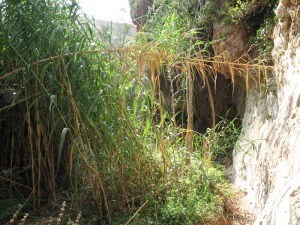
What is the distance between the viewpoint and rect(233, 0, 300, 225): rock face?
133cm

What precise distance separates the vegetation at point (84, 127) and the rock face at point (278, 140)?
25 cm

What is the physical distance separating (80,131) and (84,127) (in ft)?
0.27

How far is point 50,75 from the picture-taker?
2.11 metres

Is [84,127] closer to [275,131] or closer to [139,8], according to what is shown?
[275,131]

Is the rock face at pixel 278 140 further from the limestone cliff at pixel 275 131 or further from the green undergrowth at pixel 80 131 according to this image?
the green undergrowth at pixel 80 131

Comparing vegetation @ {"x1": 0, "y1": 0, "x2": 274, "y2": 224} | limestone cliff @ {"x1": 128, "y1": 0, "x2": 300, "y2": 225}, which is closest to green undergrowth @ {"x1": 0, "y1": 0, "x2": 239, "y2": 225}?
vegetation @ {"x1": 0, "y1": 0, "x2": 274, "y2": 224}

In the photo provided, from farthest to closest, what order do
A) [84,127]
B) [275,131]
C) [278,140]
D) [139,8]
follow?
[139,8], [275,131], [278,140], [84,127]

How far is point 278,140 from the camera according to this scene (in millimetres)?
2342

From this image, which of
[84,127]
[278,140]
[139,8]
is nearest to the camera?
[84,127]

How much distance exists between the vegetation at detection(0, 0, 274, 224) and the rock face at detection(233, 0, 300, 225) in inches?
9.8

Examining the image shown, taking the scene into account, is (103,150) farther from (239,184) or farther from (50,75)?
(239,184)

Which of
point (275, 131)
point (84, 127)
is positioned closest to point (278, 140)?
point (275, 131)

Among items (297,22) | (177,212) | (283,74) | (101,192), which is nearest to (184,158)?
(177,212)

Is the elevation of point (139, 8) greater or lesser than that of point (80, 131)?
greater
